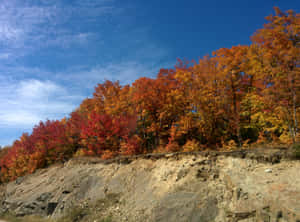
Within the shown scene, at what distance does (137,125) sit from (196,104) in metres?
7.55

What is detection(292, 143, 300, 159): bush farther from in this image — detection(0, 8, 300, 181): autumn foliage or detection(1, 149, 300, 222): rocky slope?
detection(0, 8, 300, 181): autumn foliage

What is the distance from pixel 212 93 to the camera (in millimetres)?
21938

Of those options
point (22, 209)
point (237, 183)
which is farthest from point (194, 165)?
point (22, 209)

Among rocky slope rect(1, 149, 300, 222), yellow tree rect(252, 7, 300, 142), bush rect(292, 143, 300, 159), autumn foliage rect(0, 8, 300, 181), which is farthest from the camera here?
autumn foliage rect(0, 8, 300, 181)

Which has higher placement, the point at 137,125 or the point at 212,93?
the point at 212,93

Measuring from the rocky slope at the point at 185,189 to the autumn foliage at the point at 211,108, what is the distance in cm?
442

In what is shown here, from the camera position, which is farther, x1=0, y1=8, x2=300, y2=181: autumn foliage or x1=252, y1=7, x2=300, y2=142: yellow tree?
x1=0, y1=8, x2=300, y2=181: autumn foliage

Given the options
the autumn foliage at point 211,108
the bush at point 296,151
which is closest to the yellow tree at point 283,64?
the autumn foliage at point 211,108

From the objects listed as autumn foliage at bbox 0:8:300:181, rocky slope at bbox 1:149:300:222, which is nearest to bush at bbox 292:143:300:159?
rocky slope at bbox 1:149:300:222

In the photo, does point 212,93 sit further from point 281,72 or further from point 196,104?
point 281,72

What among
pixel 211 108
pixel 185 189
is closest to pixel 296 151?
pixel 185 189

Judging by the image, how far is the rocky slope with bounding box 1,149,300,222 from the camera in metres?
9.35

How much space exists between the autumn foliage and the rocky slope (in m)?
4.42

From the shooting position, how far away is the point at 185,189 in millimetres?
12266
